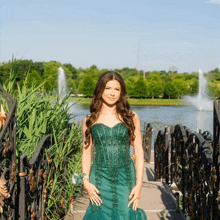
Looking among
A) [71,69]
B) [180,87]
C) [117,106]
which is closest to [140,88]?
[180,87]

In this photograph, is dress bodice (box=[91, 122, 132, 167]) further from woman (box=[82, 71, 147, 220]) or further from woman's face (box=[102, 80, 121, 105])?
woman's face (box=[102, 80, 121, 105])

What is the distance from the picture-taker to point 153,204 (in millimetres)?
4414

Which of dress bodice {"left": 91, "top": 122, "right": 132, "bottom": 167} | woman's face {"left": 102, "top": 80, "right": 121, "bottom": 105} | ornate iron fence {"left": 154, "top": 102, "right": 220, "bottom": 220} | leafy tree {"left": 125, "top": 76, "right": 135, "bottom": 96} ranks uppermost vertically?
leafy tree {"left": 125, "top": 76, "right": 135, "bottom": 96}

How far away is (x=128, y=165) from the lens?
8.21ft

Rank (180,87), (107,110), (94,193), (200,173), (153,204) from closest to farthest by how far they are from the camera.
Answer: (94,193) < (107,110) < (200,173) < (153,204) < (180,87)

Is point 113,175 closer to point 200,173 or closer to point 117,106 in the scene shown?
point 117,106

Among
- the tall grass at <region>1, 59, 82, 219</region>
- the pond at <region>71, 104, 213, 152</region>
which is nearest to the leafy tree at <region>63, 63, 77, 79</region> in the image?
the pond at <region>71, 104, 213, 152</region>

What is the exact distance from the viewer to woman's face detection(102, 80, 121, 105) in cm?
255

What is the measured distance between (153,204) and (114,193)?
214 centimetres

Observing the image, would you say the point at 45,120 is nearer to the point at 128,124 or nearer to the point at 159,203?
the point at 128,124

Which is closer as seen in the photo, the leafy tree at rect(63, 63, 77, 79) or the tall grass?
the tall grass

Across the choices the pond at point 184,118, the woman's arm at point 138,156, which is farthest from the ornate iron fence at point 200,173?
the pond at point 184,118

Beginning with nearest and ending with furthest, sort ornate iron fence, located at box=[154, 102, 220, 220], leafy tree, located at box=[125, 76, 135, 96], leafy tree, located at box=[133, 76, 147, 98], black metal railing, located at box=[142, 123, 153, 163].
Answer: ornate iron fence, located at box=[154, 102, 220, 220] < black metal railing, located at box=[142, 123, 153, 163] < leafy tree, located at box=[125, 76, 135, 96] < leafy tree, located at box=[133, 76, 147, 98]

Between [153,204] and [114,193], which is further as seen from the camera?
[153,204]
